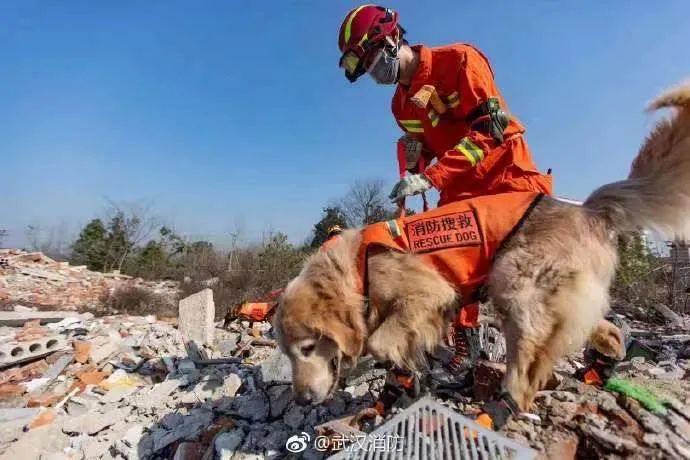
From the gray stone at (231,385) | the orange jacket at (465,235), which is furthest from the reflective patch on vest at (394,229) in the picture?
the gray stone at (231,385)

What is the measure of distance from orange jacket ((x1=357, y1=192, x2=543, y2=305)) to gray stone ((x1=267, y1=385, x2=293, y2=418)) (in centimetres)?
165

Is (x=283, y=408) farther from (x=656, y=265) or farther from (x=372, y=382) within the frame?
(x=656, y=265)

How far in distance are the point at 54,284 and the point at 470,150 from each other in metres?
17.1

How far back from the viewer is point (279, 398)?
12.5ft

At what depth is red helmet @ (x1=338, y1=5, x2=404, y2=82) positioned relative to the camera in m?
3.40

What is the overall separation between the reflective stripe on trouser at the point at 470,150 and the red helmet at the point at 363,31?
104 cm

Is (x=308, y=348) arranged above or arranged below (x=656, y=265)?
below

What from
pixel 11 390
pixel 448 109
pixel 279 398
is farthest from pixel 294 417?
pixel 11 390

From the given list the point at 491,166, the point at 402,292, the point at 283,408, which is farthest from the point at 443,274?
the point at 283,408

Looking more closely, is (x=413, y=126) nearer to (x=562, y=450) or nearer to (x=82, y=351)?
(x=562, y=450)

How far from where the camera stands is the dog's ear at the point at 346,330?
3035mm

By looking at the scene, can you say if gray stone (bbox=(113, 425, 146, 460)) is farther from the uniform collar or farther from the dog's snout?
the uniform collar

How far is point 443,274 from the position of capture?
2969 mm

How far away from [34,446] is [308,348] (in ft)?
9.13
